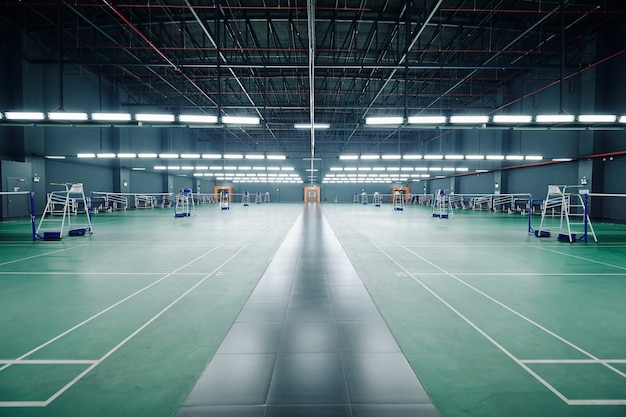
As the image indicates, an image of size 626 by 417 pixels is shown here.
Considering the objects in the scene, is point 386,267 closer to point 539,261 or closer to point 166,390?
point 539,261

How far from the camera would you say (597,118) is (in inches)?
396

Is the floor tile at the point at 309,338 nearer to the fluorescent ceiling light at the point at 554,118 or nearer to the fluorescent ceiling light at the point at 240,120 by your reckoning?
the fluorescent ceiling light at the point at 240,120

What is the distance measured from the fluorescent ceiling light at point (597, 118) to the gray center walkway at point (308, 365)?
36.9 ft

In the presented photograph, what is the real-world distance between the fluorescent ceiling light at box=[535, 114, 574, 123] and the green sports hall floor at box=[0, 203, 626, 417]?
4.97 metres

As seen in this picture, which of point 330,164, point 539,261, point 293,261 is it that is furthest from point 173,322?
point 330,164

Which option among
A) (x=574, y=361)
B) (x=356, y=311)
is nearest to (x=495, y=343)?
(x=574, y=361)

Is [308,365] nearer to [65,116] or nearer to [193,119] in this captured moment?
[193,119]

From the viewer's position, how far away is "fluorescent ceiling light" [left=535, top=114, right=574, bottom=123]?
32.5 ft

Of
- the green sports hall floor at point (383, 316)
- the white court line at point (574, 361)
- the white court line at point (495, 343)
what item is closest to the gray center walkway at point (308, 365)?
the green sports hall floor at point (383, 316)

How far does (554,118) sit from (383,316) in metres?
11.0

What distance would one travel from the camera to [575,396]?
2359 millimetres

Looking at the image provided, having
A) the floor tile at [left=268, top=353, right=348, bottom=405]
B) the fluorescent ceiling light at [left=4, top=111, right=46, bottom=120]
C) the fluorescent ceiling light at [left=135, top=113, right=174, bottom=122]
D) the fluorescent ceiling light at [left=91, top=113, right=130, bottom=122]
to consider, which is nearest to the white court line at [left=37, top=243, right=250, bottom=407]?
the floor tile at [left=268, top=353, right=348, bottom=405]

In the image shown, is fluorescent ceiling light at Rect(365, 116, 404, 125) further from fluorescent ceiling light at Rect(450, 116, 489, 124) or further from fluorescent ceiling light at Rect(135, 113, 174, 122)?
fluorescent ceiling light at Rect(135, 113, 174, 122)

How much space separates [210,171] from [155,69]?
20.0 metres
